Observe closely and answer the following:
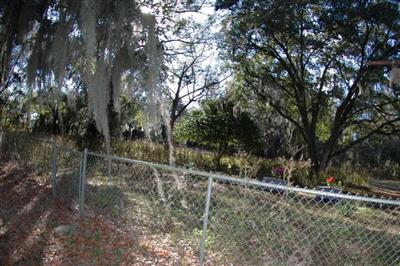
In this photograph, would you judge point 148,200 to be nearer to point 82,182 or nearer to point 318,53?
point 82,182

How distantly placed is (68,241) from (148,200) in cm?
106

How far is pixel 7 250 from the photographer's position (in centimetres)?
439

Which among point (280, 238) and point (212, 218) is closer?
point (280, 238)

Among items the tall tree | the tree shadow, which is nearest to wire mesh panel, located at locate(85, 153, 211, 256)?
the tree shadow

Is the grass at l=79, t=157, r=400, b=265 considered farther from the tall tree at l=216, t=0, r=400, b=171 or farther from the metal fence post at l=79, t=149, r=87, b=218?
the tall tree at l=216, t=0, r=400, b=171

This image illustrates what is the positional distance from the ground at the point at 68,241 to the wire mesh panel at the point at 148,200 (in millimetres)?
146

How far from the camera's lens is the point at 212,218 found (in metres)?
4.63

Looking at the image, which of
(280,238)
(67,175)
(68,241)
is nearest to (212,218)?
(280,238)

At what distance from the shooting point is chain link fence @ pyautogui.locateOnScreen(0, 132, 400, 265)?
13.6 feet

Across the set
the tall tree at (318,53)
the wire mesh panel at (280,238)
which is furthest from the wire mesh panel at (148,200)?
the tall tree at (318,53)

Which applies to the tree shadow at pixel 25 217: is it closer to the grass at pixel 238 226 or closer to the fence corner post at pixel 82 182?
the fence corner post at pixel 82 182

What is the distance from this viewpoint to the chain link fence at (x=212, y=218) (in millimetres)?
4133

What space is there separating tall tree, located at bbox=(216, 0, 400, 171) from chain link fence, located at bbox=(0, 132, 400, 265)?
7.16m

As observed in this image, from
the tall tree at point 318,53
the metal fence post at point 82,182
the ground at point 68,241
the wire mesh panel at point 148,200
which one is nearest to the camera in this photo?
the ground at point 68,241
